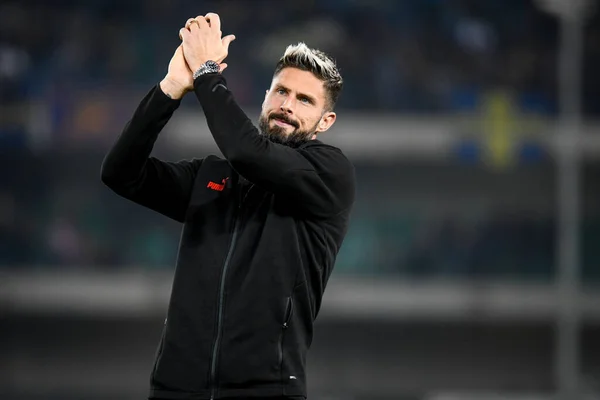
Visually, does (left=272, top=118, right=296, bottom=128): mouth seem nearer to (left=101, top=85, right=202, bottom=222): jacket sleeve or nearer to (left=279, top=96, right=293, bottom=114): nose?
(left=279, top=96, right=293, bottom=114): nose

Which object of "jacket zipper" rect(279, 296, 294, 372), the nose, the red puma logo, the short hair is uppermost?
the short hair

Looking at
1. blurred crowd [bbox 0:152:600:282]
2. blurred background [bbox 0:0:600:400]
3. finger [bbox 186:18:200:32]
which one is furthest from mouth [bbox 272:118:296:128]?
blurred crowd [bbox 0:152:600:282]

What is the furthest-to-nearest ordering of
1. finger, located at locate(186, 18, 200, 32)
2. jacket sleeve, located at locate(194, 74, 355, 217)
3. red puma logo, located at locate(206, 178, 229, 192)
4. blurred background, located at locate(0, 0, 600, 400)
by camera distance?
1. blurred background, located at locate(0, 0, 600, 400)
2. red puma logo, located at locate(206, 178, 229, 192)
3. finger, located at locate(186, 18, 200, 32)
4. jacket sleeve, located at locate(194, 74, 355, 217)

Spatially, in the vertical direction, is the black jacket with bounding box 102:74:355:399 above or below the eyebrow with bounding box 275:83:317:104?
below

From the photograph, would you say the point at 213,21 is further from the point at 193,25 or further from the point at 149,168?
the point at 149,168

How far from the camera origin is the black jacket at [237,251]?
9.89 feet

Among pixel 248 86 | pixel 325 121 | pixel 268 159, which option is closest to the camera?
pixel 268 159

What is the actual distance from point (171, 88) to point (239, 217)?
41cm

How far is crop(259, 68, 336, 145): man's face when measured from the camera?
3.24m

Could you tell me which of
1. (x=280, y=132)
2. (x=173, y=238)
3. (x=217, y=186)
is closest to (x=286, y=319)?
(x=217, y=186)

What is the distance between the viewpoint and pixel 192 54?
3092 millimetres

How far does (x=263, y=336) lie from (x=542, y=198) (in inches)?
579

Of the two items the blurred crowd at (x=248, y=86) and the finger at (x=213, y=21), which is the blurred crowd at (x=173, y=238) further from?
the finger at (x=213, y=21)

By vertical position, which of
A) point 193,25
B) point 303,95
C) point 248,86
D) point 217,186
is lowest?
point 217,186
